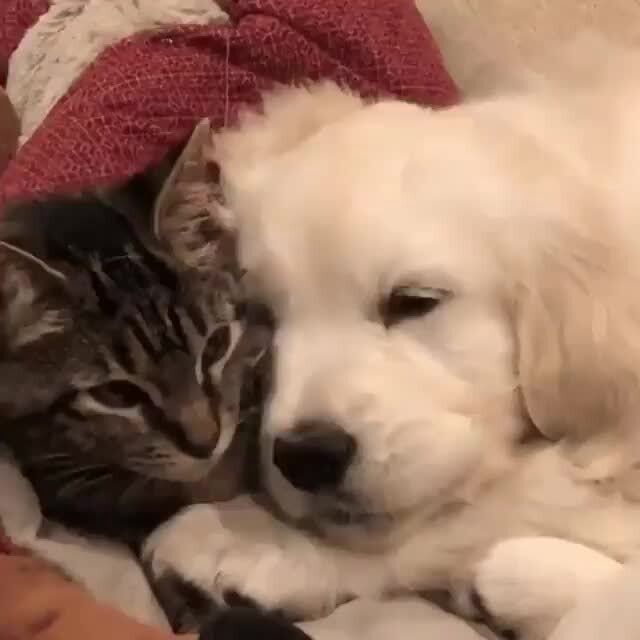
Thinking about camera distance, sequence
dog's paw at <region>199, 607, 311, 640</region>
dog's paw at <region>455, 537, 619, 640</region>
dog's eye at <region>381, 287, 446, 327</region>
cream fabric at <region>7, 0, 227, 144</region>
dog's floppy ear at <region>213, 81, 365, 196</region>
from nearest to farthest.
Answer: dog's paw at <region>199, 607, 311, 640</region>, dog's paw at <region>455, 537, 619, 640</region>, dog's eye at <region>381, 287, 446, 327</region>, dog's floppy ear at <region>213, 81, 365, 196</region>, cream fabric at <region>7, 0, 227, 144</region>

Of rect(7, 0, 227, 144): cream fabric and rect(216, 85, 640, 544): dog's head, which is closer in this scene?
rect(216, 85, 640, 544): dog's head

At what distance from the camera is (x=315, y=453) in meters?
1.09

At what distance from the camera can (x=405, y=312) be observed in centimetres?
116

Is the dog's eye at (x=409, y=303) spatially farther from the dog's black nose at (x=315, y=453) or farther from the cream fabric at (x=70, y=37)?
the cream fabric at (x=70, y=37)

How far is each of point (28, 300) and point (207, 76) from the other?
0.40 metres

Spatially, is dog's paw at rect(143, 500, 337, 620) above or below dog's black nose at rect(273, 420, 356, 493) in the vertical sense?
below

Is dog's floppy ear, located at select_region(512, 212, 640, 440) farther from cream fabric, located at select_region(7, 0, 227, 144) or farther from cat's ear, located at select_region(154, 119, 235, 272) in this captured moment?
cream fabric, located at select_region(7, 0, 227, 144)

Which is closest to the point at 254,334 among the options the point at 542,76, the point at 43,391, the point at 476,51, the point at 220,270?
the point at 220,270

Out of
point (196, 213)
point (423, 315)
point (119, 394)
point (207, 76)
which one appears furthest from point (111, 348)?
point (207, 76)

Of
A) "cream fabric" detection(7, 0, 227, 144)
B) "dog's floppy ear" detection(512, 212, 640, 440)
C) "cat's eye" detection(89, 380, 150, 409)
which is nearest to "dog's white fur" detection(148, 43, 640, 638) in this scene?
"dog's floppy ear" detection(512, 212, 640, 440)

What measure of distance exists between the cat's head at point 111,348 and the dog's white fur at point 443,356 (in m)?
0.06

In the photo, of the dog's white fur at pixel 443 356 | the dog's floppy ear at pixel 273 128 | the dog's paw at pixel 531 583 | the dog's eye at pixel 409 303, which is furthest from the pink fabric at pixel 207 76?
the dog's paw at pixel 531 583

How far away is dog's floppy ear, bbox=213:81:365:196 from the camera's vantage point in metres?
1.30

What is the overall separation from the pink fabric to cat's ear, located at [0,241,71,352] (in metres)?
0.19
